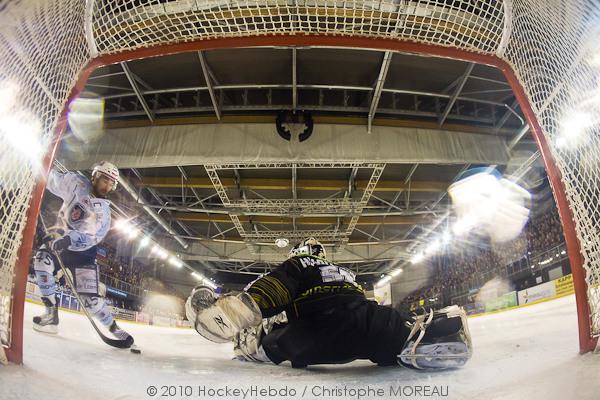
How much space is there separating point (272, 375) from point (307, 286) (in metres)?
0.34

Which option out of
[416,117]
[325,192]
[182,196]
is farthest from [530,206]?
[182,196]

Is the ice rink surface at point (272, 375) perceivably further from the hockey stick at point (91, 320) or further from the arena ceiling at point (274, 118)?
the arena ceiling at point (274, 118)

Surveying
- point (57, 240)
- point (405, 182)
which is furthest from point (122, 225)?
point (405, 182)

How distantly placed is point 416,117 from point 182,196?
2.71 metres

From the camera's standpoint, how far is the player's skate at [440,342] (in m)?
1.08

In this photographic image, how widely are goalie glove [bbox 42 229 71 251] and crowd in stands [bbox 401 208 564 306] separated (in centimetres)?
390

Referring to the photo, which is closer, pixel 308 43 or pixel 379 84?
pixel 308 43

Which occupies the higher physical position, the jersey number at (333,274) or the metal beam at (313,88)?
the metal beam at (313,88)

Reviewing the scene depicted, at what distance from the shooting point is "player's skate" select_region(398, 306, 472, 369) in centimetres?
108

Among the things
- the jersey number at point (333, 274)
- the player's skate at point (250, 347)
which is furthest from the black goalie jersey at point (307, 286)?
the player's skate at point (250, 347)

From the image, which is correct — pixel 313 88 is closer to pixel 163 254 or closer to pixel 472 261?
pixel 163 254

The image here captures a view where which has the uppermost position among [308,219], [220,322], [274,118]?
[274,118]

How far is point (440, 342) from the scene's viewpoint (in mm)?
1088

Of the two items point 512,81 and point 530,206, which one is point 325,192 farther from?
point 512,81
